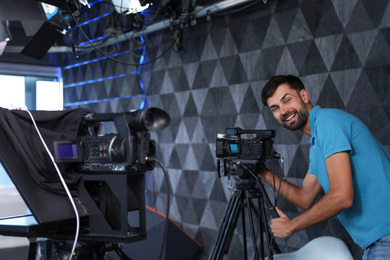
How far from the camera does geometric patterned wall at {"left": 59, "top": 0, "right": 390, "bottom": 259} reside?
9.02ft

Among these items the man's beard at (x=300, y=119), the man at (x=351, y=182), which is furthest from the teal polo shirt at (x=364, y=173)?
the man's beard at (x=300, y=119)

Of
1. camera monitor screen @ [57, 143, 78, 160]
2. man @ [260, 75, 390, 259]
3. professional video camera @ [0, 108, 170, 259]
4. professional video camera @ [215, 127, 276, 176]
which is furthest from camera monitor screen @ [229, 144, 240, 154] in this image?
camera monitor screen @ [57, 143, 78, 160]

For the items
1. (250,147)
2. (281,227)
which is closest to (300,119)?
(250,147)

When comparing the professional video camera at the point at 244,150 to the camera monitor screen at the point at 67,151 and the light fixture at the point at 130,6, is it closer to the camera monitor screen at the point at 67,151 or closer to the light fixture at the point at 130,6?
the camera monitor screen at the point at 67,151

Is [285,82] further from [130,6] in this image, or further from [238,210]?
[130,6]

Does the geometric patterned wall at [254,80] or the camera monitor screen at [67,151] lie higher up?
the geometric patterned wall at [254,80]

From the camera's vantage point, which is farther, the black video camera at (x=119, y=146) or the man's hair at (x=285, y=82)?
the man's hair at (x=285, y=82)

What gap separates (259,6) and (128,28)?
5.60 ft

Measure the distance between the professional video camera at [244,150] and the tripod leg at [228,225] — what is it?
17cm

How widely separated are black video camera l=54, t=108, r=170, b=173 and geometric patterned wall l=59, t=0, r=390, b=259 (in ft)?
2.71

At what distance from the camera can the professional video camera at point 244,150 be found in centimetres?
225

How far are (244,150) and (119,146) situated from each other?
3.50 feet

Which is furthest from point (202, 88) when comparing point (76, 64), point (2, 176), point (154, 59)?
point (76, 64)

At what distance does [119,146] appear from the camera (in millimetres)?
1337
